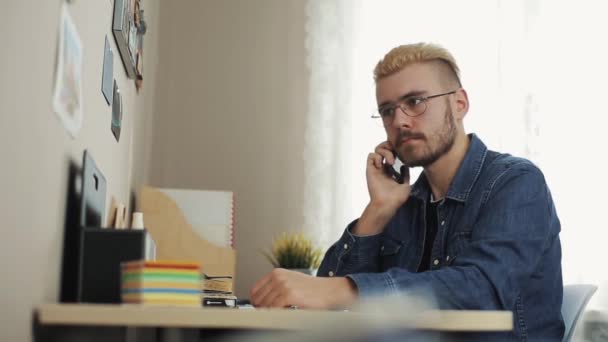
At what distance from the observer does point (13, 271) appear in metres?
0.97

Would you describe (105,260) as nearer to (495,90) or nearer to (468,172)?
(468,172)

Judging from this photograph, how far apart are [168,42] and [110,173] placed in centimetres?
164

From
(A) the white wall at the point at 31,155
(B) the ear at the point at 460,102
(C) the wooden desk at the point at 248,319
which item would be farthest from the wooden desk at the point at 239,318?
(B) the ear at the point at 460,102

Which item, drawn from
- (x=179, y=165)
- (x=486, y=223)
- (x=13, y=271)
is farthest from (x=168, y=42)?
(x=13, y=271)

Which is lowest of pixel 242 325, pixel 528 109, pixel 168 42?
pixel 242 325

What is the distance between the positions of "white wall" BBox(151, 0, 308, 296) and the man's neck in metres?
1.49

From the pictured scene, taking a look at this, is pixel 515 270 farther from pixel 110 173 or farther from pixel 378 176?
pixel 110 173

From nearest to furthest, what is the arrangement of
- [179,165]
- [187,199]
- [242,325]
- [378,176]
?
[242,325]
[378,176]
[187,199]
[179,165]

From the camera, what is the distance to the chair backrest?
170 cm

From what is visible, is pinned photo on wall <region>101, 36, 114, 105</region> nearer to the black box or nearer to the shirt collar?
the black box

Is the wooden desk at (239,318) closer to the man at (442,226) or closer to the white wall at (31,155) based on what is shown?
the white wall at (31,155)

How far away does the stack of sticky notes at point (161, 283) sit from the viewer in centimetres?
92

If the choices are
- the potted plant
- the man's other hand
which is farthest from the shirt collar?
the potted plant

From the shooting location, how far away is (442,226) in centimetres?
180
